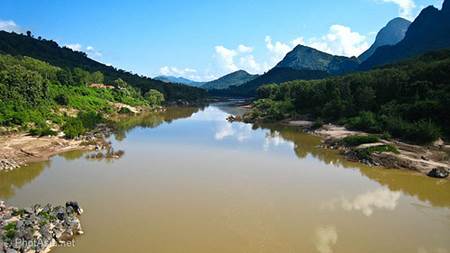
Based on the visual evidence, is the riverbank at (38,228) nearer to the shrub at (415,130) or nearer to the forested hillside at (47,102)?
the forested hillside at (47,102)

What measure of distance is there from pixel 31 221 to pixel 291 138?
1899 inches

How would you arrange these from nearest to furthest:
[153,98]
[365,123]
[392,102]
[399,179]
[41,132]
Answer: [399,179]
[41,132]
[365,123]
[392,102]
[153,98]

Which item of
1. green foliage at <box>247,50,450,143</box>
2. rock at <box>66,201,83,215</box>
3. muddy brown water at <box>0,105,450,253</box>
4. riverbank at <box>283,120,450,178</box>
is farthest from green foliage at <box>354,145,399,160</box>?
rock at <box>66,201,83,215</box>

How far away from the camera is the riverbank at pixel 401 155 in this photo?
3966cm

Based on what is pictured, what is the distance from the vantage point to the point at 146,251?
819 inches

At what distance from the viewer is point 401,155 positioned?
43.2m

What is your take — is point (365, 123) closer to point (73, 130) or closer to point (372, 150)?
point (372, 150)

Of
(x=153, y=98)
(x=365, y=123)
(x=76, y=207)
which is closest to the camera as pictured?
(x=76, y=207)

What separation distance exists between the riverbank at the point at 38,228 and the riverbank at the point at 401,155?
32389 mm

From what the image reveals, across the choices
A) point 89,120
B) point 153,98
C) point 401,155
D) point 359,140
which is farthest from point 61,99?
point 401,155

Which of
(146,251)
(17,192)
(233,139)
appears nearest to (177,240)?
(146,251)

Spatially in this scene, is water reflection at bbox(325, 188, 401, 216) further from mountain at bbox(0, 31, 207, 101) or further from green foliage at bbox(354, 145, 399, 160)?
mountain at bbox(0, 31, 207, 101)

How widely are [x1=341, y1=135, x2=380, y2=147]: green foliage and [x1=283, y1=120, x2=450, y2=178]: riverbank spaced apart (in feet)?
0.63

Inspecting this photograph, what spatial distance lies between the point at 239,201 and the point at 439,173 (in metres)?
21.3
